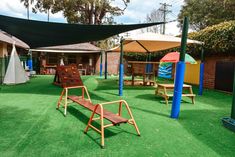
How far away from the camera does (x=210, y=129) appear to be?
13.4ft

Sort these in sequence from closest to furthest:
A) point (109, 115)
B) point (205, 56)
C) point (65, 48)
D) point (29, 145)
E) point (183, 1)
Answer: point (29, 145) < point (109, 115) < point (205, 56) < point (65, 48) < point (183, 1)

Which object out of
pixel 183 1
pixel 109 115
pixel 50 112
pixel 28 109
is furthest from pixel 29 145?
pixel 183 1

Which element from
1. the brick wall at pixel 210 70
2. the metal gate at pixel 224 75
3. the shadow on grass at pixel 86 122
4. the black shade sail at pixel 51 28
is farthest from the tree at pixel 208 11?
the shadow on grass at pixel 86 122

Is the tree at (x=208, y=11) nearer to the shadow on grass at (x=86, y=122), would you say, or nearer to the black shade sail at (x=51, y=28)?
the black shade sail at (x=51, y=28)

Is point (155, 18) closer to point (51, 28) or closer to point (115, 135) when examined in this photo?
point (51, 28)

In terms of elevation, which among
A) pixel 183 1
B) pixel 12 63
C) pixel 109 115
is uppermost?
pixel 183 1

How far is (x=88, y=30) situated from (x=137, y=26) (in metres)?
1.37

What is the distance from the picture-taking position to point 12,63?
33.8 feet

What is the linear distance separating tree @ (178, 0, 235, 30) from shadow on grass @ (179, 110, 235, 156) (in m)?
17.0

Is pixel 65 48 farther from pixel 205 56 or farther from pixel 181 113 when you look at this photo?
pixel 181 113

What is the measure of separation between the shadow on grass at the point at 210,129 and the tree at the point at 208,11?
17025 millimetres

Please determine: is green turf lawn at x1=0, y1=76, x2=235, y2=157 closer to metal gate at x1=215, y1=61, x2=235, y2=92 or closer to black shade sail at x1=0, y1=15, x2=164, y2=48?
black shade sail at x1=0, y1=15, x2=164, y2=48

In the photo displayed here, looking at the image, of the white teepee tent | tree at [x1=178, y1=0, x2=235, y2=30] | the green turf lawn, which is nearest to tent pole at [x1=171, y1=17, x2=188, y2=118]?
the green turf lawn

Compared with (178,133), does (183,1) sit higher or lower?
higher
